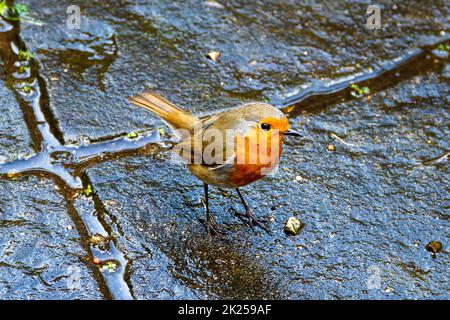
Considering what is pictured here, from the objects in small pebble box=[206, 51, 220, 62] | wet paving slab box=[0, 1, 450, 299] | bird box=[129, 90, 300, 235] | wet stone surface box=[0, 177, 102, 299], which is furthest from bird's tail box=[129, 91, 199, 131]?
small pebble box=[206, 51, 220, 62]

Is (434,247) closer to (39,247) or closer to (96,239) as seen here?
(96,239)

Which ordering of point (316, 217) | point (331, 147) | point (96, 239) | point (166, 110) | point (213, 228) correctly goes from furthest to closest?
1. point (331, 147)
2. point (166, 110)
3. point (316, 217)
4. point (213, 228)
5. point (96, 239)

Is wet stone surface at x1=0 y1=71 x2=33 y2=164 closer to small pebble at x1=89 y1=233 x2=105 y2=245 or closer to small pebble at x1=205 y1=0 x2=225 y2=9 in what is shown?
small pebble at x1=89 y1=233 x2=105 y2=245

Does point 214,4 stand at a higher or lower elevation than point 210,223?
higher

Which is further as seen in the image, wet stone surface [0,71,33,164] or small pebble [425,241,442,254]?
wet stone surface [0,71,33,164]

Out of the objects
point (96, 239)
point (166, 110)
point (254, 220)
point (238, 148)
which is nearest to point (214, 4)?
point (166, 110)

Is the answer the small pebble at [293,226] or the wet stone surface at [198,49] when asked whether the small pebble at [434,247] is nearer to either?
the small pebble at [293,226]
